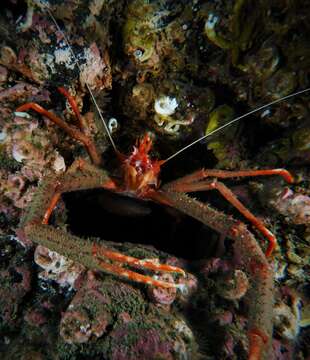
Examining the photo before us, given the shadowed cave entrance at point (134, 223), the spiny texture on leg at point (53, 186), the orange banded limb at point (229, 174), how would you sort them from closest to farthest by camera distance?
the spiny texture on leg at point (53, 186), the orange banded limb at point (229, 174), the shadowed cave entrance at point (134, 223)

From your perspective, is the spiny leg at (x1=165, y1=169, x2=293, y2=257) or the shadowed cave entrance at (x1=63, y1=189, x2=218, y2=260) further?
the shadowed cave entrance at (x1=63, y1=189, x2=218, y2=260)

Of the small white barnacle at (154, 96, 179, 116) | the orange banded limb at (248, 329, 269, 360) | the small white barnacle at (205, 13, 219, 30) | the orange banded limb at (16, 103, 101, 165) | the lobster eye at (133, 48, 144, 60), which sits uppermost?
the small white barnacle at (205, 13, 219, 30)

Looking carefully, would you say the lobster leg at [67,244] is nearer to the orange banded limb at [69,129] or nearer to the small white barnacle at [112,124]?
the orange banded limb at [69,129]

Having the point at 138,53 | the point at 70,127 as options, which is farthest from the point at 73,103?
the point at 138,53

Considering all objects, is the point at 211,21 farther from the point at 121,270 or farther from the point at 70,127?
the point at 121,270

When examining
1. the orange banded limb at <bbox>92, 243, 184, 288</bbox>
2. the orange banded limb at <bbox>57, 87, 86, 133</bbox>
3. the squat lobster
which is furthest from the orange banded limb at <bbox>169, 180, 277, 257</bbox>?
the orange banded limb at <bbox>57, 87, 86, 133</bbox>

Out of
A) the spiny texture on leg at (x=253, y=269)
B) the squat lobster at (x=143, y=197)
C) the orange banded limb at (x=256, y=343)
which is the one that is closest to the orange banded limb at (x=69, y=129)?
the squat lobster at (x=143, y=197)

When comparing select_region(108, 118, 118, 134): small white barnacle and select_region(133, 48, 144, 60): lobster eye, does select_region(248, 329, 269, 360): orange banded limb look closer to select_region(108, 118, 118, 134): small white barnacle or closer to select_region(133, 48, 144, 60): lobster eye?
select_region(108, 118, 118, 134): small white barnacle

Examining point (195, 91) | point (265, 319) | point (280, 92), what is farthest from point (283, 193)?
point (195, 91)
